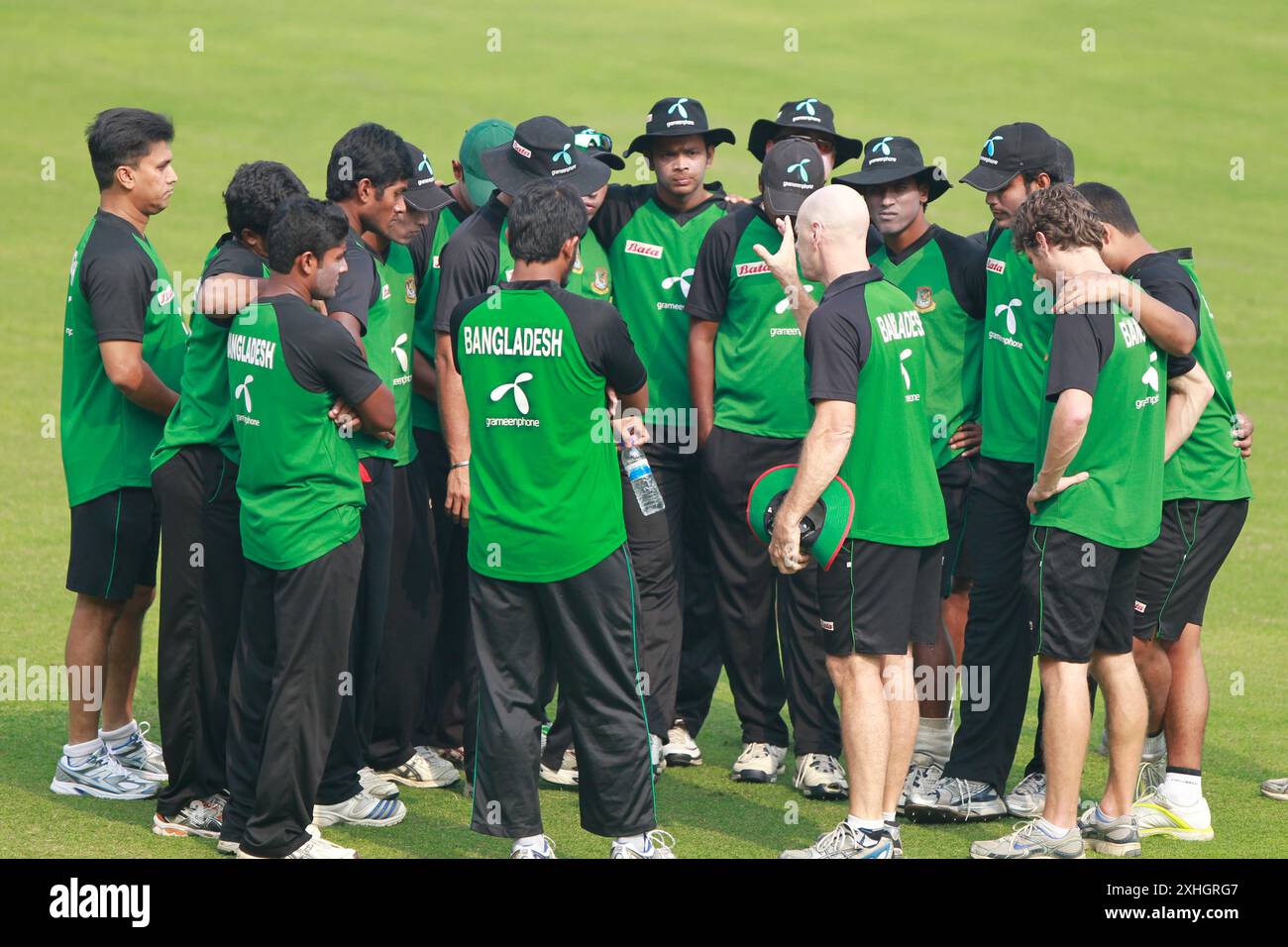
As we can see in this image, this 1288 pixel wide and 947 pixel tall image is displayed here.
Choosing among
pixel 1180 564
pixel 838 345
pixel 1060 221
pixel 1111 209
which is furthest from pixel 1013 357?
pixel 838 345

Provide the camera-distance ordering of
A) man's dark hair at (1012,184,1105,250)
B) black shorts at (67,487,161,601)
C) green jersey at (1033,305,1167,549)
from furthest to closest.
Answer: black shorts at (67,487,161,601)
man's dark hair at (1012,184,1105,250)
green jersey at (1033,305,1167,549)

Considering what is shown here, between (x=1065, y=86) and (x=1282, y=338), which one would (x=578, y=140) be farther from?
(x=1065, y=86)

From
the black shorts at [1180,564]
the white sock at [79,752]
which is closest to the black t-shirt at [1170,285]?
the black shorts at [1180,564]

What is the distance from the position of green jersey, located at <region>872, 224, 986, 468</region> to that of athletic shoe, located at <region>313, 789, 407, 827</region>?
286 centimetres

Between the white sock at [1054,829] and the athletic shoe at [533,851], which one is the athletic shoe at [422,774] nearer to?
the athletic shoe at [533,851]

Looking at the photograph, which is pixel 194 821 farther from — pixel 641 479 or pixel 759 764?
pixel 759 764

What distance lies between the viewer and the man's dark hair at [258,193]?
609cm

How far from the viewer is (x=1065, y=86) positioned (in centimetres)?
2775

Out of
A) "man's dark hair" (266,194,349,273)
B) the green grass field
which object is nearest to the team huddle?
"man's dark hair" (266,194,349,273)

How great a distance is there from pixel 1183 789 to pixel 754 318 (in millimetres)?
2701

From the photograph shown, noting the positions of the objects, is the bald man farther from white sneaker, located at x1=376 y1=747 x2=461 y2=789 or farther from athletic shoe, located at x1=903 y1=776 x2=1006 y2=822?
white sneaker, located at x1=376 y1=747 x2=461 y2=789

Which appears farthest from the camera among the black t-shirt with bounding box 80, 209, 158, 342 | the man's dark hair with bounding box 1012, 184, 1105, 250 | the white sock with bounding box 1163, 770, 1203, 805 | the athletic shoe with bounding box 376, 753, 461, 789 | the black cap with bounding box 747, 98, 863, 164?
the black cap with bounding box 747, 98, 863, 164

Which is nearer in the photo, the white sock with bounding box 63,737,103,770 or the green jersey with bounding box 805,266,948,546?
the green jersey with bounding box 805,266,948,546

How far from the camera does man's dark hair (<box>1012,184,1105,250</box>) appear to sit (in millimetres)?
6074
